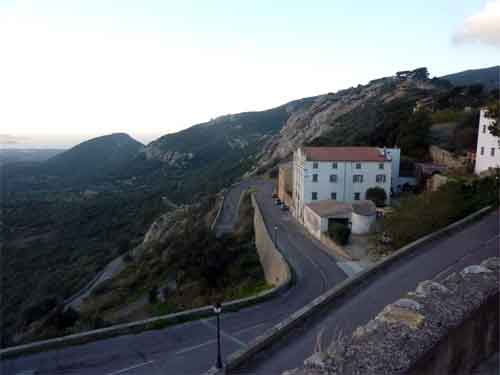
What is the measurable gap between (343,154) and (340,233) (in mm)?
10572

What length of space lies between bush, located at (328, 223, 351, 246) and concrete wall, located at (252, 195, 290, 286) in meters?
4.61

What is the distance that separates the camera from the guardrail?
5.93 meters

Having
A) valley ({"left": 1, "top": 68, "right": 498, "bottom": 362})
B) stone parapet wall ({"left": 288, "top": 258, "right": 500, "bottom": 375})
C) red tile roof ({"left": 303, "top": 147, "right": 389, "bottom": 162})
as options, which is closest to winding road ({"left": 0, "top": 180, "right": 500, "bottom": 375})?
stone parapet wall ({"left": 288, "top": 258, "right": 500, "bottom": 375})

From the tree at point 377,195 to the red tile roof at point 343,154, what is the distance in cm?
281

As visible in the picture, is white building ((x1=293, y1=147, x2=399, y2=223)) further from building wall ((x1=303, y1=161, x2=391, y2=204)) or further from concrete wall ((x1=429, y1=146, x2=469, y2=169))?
concrete wall ((x1=429, y1=146, x2=469, y2=169))

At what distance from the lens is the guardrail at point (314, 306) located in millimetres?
5934

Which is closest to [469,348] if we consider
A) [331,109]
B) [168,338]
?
[168,338]

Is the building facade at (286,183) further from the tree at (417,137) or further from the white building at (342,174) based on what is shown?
the tree at (417,137)

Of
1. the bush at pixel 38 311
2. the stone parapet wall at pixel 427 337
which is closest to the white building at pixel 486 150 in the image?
the stone parapet wall at pixel 427 337

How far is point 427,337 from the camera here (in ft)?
12.5

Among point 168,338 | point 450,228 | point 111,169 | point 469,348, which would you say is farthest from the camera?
point 111,169

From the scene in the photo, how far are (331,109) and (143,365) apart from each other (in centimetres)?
8796

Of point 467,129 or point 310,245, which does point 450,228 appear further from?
point 467,129

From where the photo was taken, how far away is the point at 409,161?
3922cm
